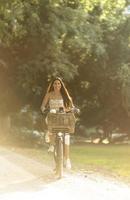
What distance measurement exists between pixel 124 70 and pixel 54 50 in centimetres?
633

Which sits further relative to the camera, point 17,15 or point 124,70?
point 124,70

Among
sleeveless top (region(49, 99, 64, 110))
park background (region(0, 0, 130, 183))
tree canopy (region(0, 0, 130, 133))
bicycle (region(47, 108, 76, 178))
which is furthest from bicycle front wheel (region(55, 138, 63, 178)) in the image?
tree canopy (region(0, 0, 130, 133))

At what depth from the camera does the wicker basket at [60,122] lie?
13.8 meters

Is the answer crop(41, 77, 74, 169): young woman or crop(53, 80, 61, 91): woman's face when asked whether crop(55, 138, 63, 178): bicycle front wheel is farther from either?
crop(53, 80, 61, 91): woman's face

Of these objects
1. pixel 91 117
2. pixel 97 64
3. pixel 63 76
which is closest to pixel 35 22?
pixel 63 76

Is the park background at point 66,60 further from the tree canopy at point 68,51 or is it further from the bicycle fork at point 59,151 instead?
the bicycle fork at point 59,151

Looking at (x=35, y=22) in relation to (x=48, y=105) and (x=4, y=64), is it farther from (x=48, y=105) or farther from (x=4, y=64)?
(x=48, y=105)

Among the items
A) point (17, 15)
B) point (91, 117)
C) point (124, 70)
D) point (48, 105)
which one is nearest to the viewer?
point (48, 105)

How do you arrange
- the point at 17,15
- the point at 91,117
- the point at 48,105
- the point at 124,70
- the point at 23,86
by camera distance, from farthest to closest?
the point at 91,117, the point at 124,70, the point at 23,86, the point at 17,15, the point at 48,105

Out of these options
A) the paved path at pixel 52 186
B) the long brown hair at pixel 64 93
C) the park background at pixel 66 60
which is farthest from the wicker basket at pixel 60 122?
the park background at pixel 66 60

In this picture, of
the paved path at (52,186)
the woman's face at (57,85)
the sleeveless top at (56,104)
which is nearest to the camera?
the paved path at (52,186)

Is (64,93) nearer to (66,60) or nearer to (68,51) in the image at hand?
(66,60)

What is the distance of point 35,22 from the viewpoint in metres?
28.1

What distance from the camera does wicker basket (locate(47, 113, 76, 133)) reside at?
1380 centimetres
